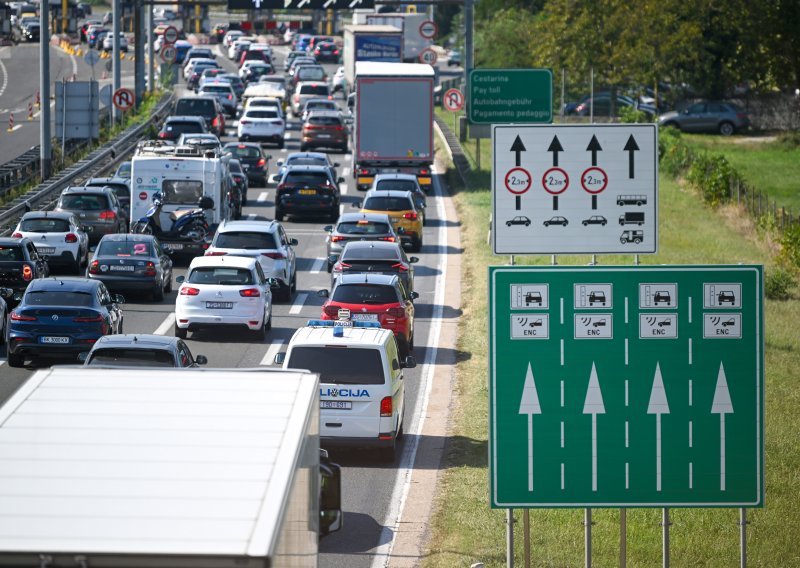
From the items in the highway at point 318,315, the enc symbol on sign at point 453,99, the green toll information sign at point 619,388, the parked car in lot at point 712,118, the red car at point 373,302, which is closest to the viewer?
the green toll information sign at point 619,388

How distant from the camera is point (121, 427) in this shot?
796 cm

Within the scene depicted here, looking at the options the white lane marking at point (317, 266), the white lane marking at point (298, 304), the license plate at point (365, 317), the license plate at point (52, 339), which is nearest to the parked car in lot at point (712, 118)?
the white lane marking at point (317, 266)

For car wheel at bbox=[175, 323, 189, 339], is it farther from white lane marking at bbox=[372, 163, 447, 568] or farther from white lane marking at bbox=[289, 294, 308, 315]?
white lane marking at bbox=[372, 163, 447, 568]

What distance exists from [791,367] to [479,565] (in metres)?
14.1

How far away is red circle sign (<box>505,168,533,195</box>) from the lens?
12.2m

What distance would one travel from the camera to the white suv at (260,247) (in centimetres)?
3212

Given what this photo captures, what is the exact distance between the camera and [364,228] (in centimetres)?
3559

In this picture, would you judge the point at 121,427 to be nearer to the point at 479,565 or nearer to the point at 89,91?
the point at 479,565

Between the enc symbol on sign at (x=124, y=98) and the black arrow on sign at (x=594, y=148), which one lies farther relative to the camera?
the enc symbol on sign at (x=124, y=98)

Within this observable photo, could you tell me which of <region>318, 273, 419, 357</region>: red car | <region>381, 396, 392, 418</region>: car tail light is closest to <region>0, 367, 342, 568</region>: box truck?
<region>381, 396, 392, 418</region>: car tail light

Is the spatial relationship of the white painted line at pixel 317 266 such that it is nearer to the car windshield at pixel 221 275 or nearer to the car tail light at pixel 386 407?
the car windshield at pixel 221 275

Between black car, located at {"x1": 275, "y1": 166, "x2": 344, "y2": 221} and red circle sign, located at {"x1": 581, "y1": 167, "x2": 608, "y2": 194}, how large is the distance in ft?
108

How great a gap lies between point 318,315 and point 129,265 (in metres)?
3.96

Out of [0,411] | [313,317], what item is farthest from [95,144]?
[0,411]
